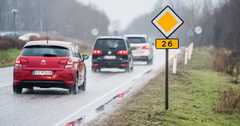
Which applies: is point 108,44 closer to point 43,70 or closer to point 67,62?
point 67,62

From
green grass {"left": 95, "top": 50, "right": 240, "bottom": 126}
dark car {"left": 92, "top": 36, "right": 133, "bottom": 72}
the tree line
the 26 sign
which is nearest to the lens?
green grass {"left": 95, "top": 50, "right": 240, "bottom": 126}

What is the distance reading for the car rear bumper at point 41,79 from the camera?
10.9 meters

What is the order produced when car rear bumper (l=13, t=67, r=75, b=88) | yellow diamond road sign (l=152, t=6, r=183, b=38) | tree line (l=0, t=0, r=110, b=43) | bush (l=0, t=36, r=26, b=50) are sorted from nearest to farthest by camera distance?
1. yellow diamond road sign (l=152, t=6, r=183, b=38)
2. car rear bumper (l=13, t=67, r=75, b=88)
3. bush (l=0, t=36, r=26, b=50)
4. tree line (l=0, t=0, r=110, b=43)

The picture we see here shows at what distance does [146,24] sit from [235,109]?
502 feet

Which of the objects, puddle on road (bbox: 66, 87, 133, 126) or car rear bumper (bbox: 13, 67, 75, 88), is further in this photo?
car rear bumper (bbox: 13, 67, 75, 88)

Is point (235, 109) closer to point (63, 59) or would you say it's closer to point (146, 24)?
point (63, 59)

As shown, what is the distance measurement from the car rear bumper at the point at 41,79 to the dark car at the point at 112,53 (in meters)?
8.38

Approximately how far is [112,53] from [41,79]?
8.74 metres

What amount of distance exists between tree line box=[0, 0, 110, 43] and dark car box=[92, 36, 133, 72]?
→ 7635cm

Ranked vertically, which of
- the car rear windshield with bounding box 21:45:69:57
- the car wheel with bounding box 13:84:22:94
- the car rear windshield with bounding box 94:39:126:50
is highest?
the car rear windshield with bounding box 94:39:126:50

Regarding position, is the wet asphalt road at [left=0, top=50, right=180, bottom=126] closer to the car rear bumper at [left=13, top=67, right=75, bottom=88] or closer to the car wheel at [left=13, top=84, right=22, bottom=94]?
the car wheel at [left=13, top=84, right=22, bottom=94]

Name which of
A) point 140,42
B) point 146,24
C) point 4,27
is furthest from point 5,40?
point 146,24

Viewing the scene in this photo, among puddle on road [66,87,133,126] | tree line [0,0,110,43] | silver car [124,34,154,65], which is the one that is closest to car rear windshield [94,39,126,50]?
silver car [124,34,154,65]

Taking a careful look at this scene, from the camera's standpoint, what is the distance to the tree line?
97.4 m
